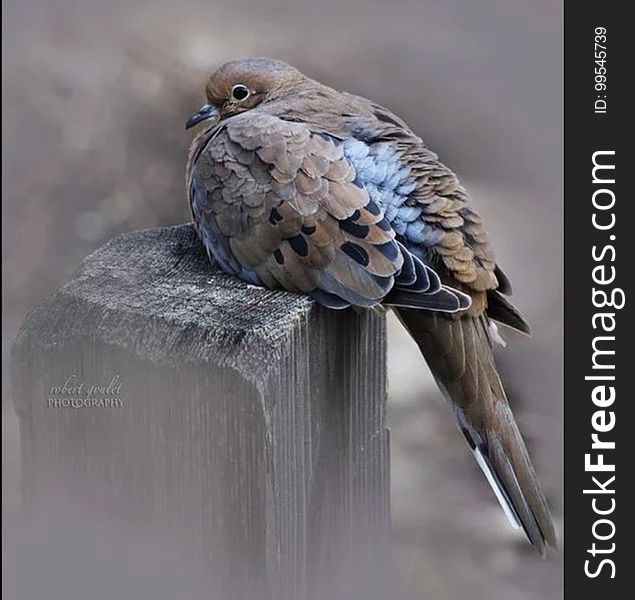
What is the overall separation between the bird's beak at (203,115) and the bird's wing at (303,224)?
0.48 metres

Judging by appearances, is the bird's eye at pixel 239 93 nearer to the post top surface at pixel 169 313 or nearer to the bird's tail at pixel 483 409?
the post top surface at pixel 169 313

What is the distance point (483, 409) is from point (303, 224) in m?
0.61

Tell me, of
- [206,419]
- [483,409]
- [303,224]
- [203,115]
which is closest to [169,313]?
[206,419]

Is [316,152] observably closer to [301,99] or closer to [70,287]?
[301,99]

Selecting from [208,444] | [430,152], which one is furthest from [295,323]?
[430,152]

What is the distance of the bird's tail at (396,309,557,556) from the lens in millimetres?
2436

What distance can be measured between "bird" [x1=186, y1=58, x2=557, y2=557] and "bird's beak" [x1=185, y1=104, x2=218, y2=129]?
435mm

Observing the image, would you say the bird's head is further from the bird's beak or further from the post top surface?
the post top surface

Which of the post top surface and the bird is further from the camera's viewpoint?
the bird

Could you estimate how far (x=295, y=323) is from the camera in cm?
215

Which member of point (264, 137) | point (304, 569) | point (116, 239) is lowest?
point (304, 569)

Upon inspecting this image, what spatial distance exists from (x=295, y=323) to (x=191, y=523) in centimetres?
46

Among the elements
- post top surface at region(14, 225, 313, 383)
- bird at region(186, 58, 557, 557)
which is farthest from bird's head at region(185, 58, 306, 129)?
post top surface at region(14, 225, 313, 383)

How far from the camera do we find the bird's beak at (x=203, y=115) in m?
3.07
